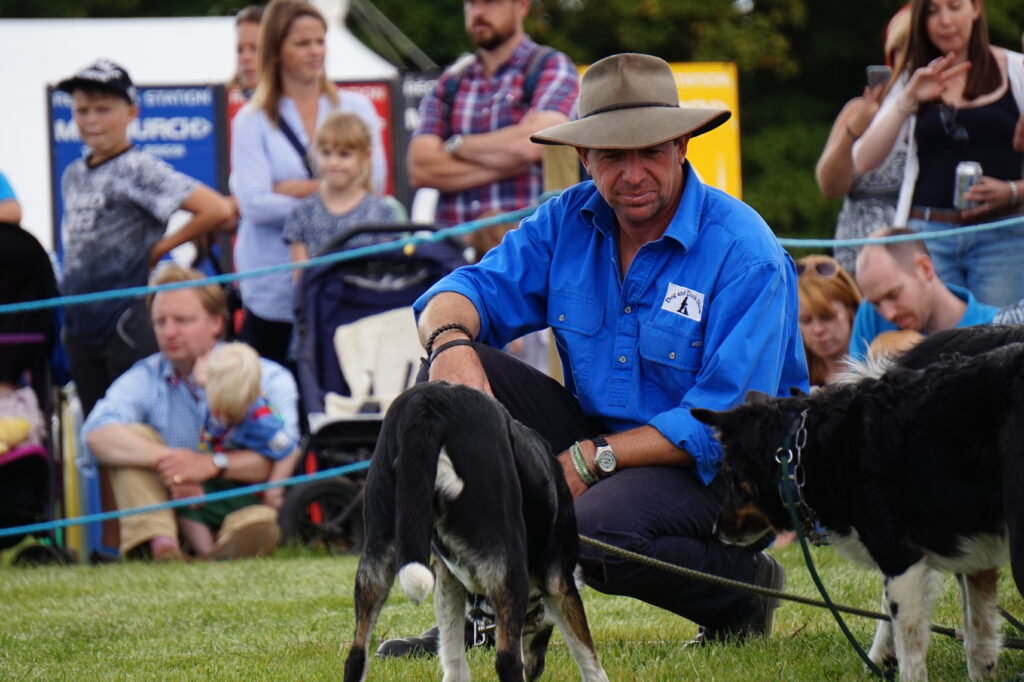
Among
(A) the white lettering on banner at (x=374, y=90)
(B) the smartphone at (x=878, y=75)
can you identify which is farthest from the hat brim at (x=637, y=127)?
(A) the white lettering on banner at (x=374, y=90)

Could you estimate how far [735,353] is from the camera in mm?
4398

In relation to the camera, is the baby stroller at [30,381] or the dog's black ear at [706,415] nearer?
the dog's black ear at [706,415]

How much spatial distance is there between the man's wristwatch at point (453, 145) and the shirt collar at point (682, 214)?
378 cm

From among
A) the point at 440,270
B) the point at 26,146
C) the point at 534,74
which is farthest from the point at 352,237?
the point at 26,146

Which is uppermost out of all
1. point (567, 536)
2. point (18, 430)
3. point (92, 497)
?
point (567, 536)

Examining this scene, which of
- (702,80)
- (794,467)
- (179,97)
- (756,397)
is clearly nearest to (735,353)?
(756,397)

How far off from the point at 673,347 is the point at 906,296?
255 cm

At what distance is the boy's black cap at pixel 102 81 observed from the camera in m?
8.84

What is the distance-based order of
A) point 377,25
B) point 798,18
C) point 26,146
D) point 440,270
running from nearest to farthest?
point 440,270, point 26,146, point 377,25, point 798,18

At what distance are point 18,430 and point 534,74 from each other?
373 cm

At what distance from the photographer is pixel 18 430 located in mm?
8242

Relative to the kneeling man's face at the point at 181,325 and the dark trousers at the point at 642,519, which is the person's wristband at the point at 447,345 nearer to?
the dark trousers at the point at 642,519

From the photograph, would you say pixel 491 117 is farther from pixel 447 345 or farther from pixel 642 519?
pixel 642 519

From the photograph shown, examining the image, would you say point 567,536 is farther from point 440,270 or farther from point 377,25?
point 377,25
